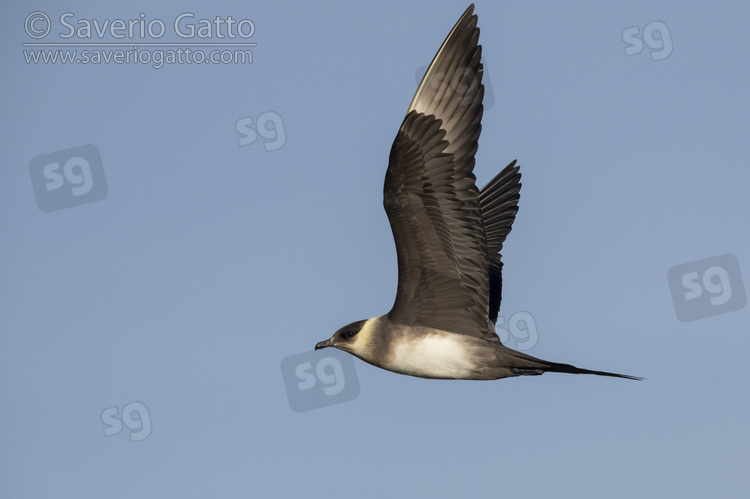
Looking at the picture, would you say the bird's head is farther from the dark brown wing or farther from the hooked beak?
the dark brown wing

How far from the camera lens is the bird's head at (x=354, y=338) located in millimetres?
10570

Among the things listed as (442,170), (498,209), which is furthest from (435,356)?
(498,209)

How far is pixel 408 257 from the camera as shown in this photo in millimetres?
9898

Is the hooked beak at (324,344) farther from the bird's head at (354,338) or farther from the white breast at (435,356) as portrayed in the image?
the white breast at (435,356)

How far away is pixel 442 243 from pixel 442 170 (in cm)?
71

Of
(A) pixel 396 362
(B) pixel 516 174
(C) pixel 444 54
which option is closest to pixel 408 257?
(A) pixel 396 362

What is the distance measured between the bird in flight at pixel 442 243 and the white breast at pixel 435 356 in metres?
0.01

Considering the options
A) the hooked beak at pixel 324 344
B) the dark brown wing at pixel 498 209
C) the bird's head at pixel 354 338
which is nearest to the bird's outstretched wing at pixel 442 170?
the bird's head at pixel 354 338

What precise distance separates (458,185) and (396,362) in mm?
2000

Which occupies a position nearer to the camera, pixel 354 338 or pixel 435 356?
pixel 435 356

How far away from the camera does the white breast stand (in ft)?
33.6

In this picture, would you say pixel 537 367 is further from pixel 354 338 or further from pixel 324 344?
pixel 324 344

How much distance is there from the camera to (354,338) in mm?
10688

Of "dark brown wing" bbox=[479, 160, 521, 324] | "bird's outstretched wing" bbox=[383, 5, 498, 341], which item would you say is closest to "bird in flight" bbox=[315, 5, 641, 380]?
"bird's outstretched wing" bbox=[383, 5, 498, 341]
